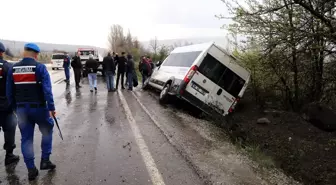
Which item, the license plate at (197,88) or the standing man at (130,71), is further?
the standing man at (130,71)

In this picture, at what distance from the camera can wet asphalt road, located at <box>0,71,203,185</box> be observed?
4.04 meters

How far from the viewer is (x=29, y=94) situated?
13.3 ft

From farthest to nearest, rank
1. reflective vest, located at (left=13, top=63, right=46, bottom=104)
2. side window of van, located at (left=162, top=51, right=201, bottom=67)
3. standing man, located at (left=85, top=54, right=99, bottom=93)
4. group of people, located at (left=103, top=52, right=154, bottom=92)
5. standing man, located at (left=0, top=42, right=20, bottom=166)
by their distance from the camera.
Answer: group of people, located at (left=103, top=52, right=154, bottom=92), standing man, located at (left=85, top=54, right=99, bottom=93), side window of van, located at (left=162, top=51, right=201, bottom=67), standing man, located at (left=0, top=42, right=20, bottom=166), reflective vest, located at (left=13, top=63, right=46, bottom=104)

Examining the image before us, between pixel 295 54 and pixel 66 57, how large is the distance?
11.9 meters

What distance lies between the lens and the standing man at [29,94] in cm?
401

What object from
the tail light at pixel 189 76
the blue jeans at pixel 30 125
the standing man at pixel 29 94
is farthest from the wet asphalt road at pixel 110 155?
the tail light at pixel 189 76

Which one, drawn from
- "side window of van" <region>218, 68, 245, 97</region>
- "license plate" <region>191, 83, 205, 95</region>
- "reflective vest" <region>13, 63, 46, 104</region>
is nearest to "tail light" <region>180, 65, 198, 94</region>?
"license plate" <region>191, 83, 205, 95</region>

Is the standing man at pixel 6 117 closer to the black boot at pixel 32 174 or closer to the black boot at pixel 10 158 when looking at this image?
the black boot at pixel 10 158

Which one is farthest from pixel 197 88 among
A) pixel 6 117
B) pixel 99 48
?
pixel 99 48

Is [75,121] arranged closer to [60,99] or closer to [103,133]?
[103,133]

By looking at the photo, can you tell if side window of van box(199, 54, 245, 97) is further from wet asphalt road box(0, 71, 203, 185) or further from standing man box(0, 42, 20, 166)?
standing man box(0, 42, 20, 166)

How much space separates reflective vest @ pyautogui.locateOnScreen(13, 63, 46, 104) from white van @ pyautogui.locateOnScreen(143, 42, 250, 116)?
5103mm

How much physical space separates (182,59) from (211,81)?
189cm

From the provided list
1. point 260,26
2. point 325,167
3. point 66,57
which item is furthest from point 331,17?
point 66,57
